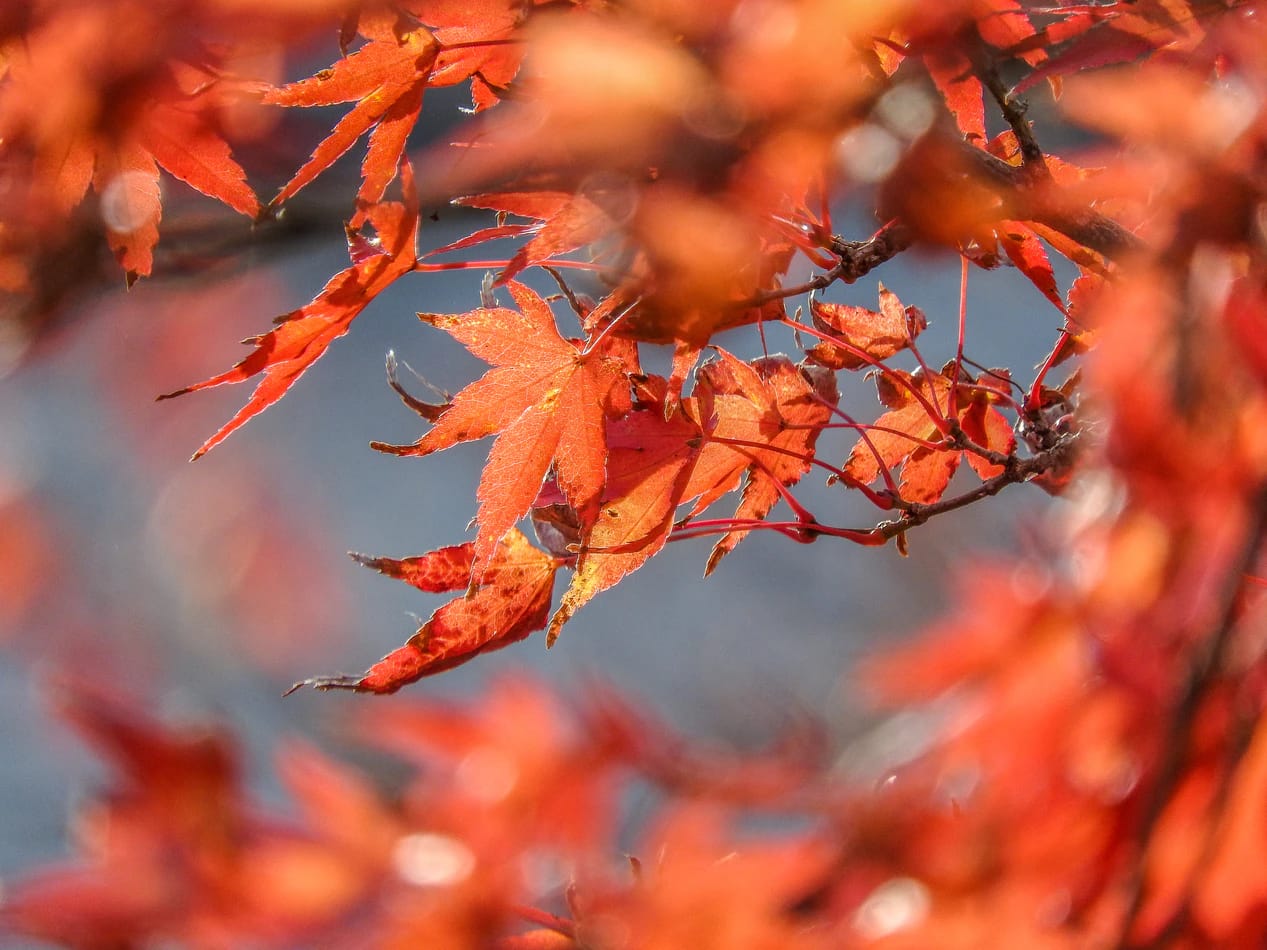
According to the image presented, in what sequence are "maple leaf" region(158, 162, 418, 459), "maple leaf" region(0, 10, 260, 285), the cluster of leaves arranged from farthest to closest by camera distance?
"maple leaf" region(0, 10, 260, 285), "maple leaf" region(158, 162, 418, 459), the cluster of leaves

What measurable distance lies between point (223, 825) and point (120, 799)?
0.05 meters

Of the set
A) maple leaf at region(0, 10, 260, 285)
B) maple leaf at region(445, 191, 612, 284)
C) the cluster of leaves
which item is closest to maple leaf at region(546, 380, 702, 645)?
the cluster of leaves

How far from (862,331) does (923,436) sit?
9 centimetres

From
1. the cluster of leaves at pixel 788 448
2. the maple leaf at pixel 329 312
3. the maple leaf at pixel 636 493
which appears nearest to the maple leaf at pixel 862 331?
the cluster of leaves at pixel 788 448

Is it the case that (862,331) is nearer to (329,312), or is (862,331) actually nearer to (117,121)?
(329,312)

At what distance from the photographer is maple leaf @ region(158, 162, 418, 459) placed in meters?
A: 0.48

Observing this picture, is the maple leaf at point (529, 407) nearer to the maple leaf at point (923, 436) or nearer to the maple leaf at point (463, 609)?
the maple leaf at point (463, 609)

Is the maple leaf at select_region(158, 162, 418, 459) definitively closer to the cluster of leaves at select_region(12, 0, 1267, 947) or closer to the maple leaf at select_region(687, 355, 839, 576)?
the cluster of leaves at select_region(12, 0, 1267, 947)

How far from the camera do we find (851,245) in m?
0.54

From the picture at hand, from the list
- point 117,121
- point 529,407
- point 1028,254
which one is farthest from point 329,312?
point 1028,254

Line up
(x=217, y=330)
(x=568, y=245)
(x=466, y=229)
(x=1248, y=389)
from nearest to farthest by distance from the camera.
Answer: (x=1248, y=389) < (x=568, y=245) < (x=217, y=330) < (x=466, y=229)

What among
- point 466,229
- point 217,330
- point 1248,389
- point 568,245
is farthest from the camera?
point 466,229

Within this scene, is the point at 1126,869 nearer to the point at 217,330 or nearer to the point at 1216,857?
the point at 1216,857

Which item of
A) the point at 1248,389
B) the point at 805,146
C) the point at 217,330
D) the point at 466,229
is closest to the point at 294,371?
the point at 805,146
